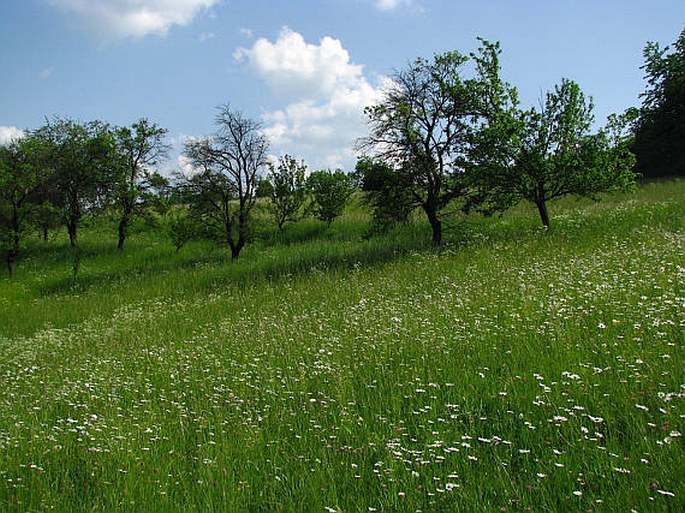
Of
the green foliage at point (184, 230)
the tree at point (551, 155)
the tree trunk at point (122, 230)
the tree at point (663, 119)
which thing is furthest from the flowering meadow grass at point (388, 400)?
the tree at point (663, 119)

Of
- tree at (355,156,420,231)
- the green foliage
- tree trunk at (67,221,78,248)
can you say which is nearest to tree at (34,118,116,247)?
tree trunk at (67,221,78,248)

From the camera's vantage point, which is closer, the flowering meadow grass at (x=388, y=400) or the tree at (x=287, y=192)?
the flowering meadow grass at (x=388, y=400)

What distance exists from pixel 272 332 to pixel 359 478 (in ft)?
17.3

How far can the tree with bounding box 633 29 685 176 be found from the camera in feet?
140

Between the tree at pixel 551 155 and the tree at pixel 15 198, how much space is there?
24.5m

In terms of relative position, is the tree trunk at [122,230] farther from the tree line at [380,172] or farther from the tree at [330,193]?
the tree at [330,193]

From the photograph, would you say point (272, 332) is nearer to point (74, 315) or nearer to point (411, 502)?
point (411, 502)

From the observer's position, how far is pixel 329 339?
7.71 meters

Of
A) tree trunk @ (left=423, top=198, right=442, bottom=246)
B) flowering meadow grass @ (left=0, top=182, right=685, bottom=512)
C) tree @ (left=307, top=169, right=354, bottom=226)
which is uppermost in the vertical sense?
tree @ (left=307, top=169, right=354, bottom=226)

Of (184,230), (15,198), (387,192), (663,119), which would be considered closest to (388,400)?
(387,192)

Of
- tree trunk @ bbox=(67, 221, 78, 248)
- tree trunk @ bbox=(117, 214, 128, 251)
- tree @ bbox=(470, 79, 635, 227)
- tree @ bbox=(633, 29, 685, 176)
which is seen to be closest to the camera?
tree @ bbox=(470, 79, 635, 227)

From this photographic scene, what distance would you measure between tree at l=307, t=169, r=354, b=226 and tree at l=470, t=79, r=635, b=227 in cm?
1297

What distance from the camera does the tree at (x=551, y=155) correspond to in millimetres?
17141

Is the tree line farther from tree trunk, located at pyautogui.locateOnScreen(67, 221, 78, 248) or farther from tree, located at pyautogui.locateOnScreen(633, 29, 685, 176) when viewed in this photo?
tree, located at pyautogui.locateOnScreen(633, 29, 685, 176)
